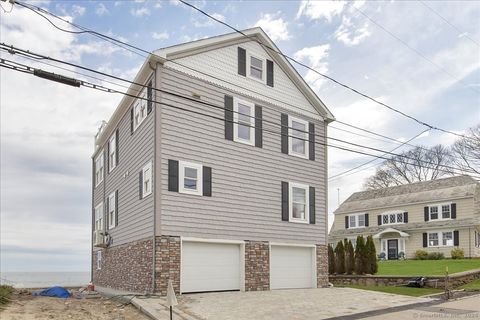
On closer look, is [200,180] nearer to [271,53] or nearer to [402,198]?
[271,53]

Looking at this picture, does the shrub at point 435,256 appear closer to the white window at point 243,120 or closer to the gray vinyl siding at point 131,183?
the white window at point 243,120

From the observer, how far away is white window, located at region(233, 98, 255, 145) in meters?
17.6

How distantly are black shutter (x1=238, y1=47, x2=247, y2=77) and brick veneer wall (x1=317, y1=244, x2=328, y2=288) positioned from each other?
8.01 metres

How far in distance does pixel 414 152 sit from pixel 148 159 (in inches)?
1502

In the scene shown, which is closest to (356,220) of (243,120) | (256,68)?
(256,68)

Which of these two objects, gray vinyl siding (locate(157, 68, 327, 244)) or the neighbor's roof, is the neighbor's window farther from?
the neighbor's roof

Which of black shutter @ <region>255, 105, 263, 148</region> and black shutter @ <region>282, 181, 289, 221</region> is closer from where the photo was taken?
black shutter @ <region>255, 105, 263, 148</region>

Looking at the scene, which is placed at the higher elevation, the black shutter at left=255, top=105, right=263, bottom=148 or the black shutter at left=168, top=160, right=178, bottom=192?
the black shutter at left=255, top=105, right=263, bottom=148

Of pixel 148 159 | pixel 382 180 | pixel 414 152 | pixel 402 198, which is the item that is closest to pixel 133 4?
pixel 148 159

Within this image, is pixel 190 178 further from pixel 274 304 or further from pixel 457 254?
pixel 457 254

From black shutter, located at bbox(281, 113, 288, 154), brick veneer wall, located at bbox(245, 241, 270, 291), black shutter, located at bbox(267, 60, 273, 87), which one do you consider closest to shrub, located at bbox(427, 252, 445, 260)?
black shutter, located at bbox(281, 113, 288, 154)

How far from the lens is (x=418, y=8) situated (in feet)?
41.5

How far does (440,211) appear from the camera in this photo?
36.0 m

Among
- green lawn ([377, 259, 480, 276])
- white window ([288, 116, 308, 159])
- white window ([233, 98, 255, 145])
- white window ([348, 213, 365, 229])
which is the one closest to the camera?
white window ([233, 98, 255, 145])
